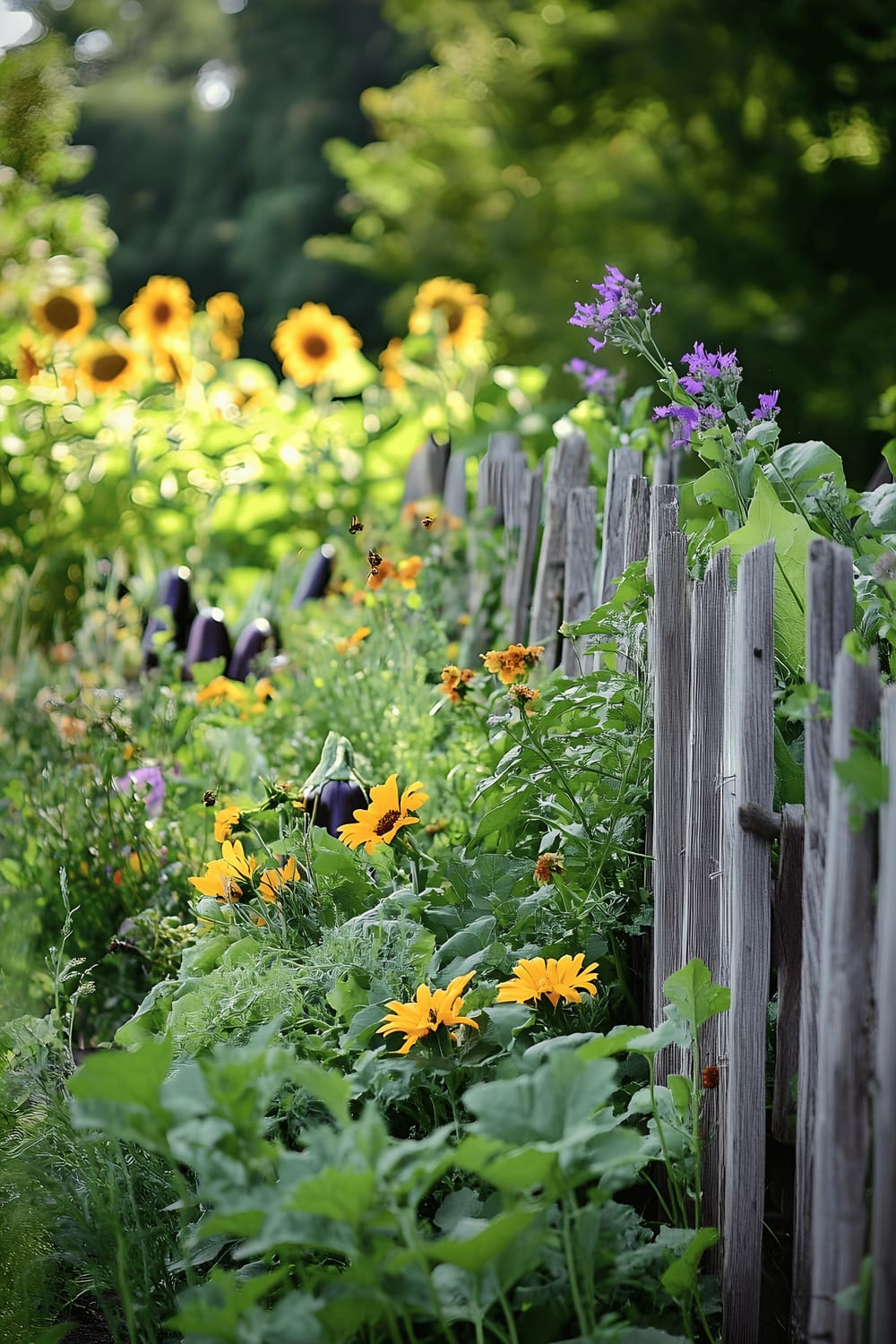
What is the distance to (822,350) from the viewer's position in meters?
7.67

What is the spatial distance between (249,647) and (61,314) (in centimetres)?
375

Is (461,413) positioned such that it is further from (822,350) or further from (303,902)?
(303,902)

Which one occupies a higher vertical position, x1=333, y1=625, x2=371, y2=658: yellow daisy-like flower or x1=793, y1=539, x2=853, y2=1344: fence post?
x1=333, y1=625, x2=371, y2=658: yellow daisy-like flower

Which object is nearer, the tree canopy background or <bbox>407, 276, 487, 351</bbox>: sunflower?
<bbox>407, 276, 487, 351</bbox>: sunflower

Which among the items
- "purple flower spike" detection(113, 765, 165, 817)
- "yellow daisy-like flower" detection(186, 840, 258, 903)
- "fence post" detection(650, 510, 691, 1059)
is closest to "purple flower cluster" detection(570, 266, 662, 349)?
"fence post" detection(650, 510, 691, 1059)

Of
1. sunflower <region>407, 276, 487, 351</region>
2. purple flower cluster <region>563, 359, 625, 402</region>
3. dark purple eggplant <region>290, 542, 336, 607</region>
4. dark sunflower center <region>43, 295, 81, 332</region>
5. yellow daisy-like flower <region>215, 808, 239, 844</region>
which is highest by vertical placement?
dark sunflower center <region>43, 295, 81, 332</region>

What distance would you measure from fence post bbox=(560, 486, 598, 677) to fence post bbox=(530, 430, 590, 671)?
0.24 meters

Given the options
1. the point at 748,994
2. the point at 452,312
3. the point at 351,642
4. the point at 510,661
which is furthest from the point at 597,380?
the point at 452,312

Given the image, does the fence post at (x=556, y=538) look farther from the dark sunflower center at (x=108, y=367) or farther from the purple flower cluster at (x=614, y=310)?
the dark sunflower center at (x=108, y=367)

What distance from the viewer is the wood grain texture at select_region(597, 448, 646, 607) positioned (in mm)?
2561

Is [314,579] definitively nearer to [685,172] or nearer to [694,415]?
[694,415]

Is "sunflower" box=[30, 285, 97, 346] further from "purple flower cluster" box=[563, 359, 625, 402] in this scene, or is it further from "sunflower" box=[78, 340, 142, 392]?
"purple flower cluster" box=[563, 359, 625, 402]

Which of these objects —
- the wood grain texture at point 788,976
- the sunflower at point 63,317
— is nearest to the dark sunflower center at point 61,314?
the sunflower at point 63,317

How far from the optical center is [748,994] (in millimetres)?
1543
